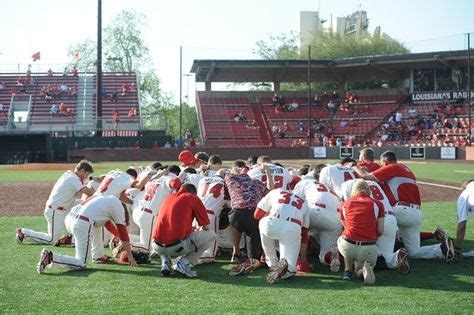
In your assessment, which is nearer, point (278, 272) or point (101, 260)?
point (278, 272)

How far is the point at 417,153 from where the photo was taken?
40.7 meters

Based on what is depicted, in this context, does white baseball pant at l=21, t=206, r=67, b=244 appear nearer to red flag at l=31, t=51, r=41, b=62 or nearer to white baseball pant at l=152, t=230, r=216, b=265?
white baseball pant at l=152, t=230, r=216, b=265

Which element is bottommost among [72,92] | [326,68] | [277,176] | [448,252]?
[448,252]

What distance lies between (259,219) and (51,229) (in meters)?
4.32

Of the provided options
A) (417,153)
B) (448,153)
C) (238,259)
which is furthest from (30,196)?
(448,153)

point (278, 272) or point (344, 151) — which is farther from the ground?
point (344, 151)

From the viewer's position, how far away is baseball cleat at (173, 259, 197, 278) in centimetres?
809

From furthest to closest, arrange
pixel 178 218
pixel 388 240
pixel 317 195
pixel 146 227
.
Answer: pixel 146 227 → pixel 317 195 → pixel 388 240 → pixel 178 218

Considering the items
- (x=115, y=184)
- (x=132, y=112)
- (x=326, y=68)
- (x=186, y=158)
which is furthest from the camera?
(x=326, y=68)

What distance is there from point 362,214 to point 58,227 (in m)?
5.68

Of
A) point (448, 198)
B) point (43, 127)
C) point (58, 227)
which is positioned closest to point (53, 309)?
point (58, 227)

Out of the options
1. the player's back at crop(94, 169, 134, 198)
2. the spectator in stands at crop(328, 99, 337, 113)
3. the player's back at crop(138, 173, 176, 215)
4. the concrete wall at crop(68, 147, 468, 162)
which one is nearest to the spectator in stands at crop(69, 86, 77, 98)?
the concrete wall at crop(68, 147, 468, 162)

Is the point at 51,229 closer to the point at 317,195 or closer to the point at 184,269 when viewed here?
the point at 184,269

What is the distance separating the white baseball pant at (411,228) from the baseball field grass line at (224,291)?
190 millimetres
